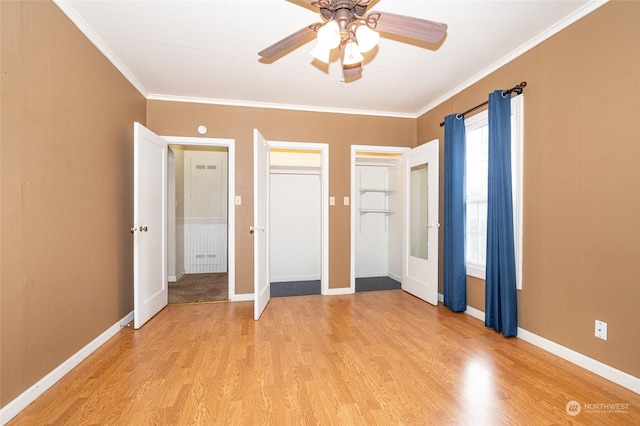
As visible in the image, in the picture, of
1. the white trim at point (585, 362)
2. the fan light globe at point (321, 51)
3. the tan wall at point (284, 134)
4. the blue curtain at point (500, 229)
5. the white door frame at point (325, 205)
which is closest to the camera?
the fan light globe at point (321, 51)

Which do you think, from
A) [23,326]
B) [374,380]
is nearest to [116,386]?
[23,326]

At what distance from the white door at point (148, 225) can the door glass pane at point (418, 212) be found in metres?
3.26

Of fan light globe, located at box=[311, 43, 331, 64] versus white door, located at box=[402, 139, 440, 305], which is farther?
white door, located at box=[402, 139, 440, 305]

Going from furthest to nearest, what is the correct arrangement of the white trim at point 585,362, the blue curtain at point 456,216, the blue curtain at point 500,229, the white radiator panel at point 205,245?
1. the white radiator panel at point 205,245
2. the blue curtain at point 456,216
3. the blue curtain at point 500,229
4. the white trim at point 585,362

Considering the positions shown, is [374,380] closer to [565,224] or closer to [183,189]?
[565,224]

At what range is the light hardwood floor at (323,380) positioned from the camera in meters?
1.58

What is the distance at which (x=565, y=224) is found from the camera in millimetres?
2193

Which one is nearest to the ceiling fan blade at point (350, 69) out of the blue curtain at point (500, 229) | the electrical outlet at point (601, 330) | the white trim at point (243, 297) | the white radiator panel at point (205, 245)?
the blue curtain at point (500, 229)

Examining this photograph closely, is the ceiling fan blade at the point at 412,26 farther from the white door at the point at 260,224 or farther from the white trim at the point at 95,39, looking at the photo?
the white trim at the point at 95,39

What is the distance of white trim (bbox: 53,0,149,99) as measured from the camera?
199cm

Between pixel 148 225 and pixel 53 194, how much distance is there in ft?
3.73

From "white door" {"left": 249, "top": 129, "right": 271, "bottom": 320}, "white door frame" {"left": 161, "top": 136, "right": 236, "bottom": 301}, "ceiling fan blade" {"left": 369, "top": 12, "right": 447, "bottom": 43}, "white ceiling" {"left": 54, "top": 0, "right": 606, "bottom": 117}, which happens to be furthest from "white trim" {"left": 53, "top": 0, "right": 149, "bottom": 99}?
"ceiling fan blade" {"left": 369, "top": 12, "right": 447, "bottom": 43}

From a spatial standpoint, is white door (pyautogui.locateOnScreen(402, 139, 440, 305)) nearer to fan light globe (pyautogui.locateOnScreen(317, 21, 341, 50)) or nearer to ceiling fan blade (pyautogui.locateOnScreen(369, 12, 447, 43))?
ceiling fan blade (pyautogui.locateOnScreen(369, 12, 447, 43))

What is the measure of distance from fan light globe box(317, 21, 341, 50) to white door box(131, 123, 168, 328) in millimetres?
2114
